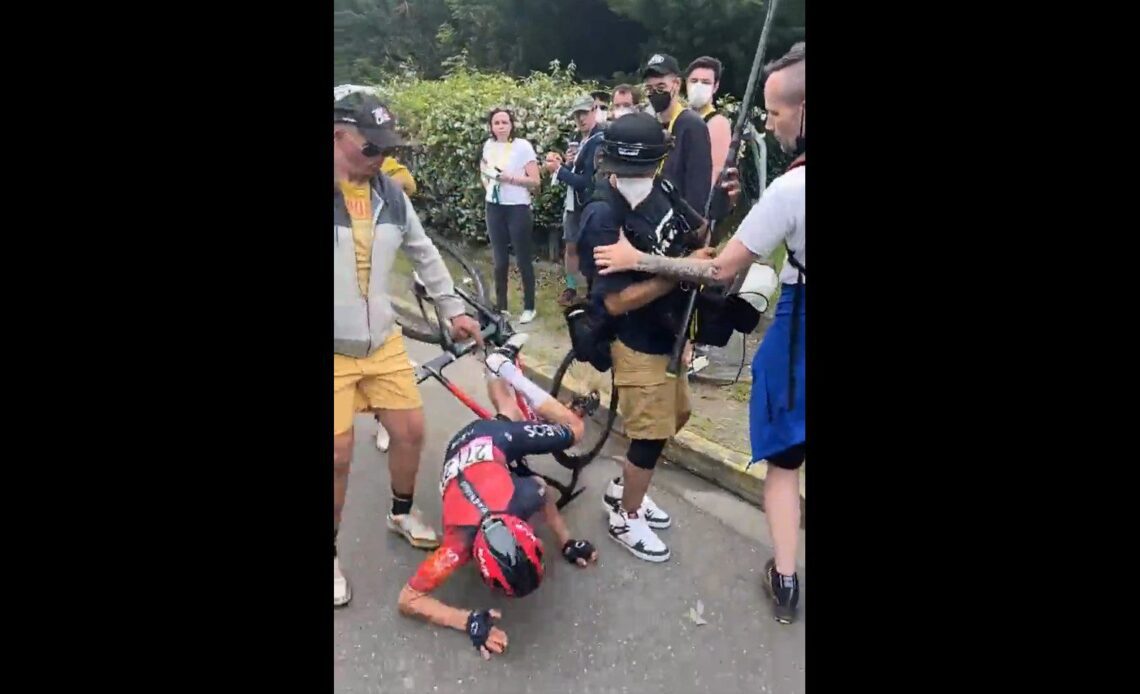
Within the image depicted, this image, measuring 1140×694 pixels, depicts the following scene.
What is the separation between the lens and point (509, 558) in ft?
5.38

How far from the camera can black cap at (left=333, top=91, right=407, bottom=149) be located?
1.53m

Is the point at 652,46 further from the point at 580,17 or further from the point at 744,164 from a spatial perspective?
the point at 744,164

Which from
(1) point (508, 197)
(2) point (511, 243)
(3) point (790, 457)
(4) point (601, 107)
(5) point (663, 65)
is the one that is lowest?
(3) point (790, 457)

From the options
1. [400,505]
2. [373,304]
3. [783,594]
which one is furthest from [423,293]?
[783,594]

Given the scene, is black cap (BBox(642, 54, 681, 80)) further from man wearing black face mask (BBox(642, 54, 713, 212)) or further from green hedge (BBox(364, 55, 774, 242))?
green hedge (BBox(364, 55, 774, 242))

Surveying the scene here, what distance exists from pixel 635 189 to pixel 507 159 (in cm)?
35

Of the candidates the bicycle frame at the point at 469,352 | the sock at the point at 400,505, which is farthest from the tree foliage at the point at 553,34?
the sock at the point at 400,505

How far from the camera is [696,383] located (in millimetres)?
2162

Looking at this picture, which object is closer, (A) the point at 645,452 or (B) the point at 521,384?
(B) the point at 521,384

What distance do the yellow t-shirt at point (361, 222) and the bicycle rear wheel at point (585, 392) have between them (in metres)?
0.65

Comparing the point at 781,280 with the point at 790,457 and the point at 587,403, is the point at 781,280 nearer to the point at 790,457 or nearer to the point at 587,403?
the point at 790,457

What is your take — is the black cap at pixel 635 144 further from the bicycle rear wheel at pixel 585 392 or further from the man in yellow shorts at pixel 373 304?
the bicycle rear wheel at pixel 585 392

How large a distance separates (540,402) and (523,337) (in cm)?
18
